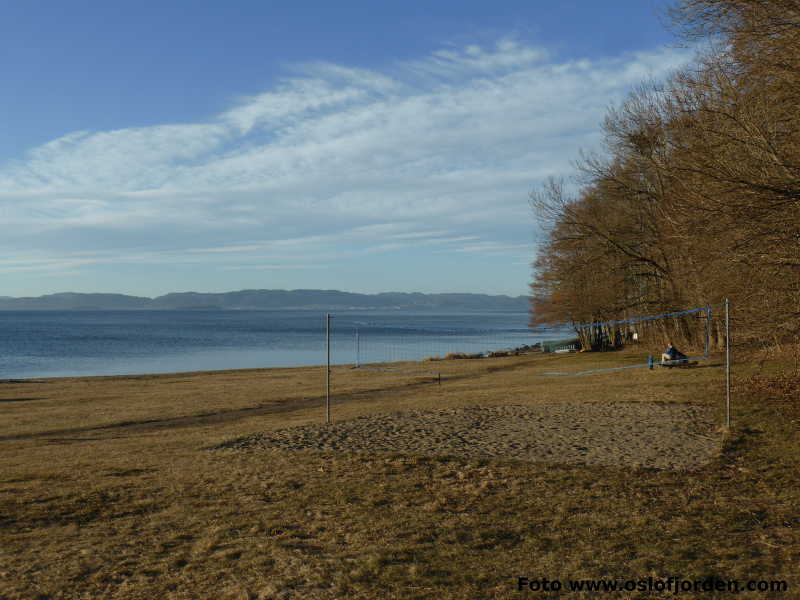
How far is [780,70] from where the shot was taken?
10070 mm

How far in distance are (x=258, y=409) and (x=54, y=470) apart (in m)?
8.66

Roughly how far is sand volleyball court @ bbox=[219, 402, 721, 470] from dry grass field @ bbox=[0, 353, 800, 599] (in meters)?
0.21

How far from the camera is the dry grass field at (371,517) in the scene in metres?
5.21

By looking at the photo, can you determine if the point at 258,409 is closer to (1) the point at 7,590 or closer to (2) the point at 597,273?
(1) the point at 7,590

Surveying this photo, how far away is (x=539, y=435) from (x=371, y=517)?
16.8 ft

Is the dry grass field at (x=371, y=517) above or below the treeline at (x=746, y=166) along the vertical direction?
below

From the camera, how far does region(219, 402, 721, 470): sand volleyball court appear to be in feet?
31.7

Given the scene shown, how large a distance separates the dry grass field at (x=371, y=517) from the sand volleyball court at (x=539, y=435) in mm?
210

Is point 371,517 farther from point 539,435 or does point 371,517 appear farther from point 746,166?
point 746,166

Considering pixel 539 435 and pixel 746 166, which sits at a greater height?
pixel 746 166

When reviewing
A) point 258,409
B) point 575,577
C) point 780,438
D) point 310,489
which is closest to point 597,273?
point 258,409

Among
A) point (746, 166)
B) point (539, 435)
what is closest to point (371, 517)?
point (539, 435)

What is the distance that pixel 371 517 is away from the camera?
6.86 m

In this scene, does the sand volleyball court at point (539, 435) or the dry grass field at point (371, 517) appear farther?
the sand volleyball court at point (539, 435)
